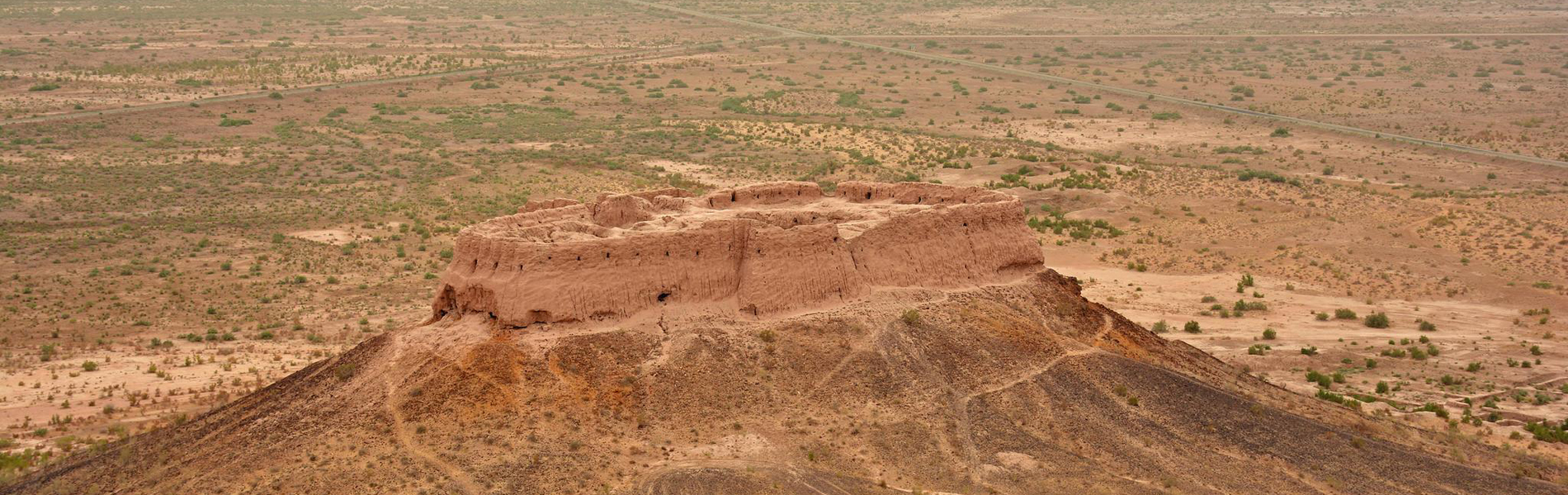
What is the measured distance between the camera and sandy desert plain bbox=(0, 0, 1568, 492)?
2995 cm

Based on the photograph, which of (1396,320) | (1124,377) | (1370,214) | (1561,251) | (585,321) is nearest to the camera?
(585,321)

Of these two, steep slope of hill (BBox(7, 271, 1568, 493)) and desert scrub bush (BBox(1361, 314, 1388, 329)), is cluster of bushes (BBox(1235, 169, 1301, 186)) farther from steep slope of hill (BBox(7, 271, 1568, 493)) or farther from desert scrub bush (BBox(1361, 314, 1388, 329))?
steep slope of hill (BBox(7, 271, 1568, 493))

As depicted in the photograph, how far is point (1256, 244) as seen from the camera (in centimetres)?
4259

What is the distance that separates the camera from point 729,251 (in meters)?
21.7

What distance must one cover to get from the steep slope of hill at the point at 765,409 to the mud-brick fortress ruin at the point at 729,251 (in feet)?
0.22

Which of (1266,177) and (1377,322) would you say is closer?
(1377,322)

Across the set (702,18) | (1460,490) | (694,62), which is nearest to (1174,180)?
(1460,490)

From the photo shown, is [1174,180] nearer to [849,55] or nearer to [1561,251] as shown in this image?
[1561,251]

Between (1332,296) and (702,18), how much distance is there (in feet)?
277

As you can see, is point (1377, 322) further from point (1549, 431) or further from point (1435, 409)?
point (1549, 431)

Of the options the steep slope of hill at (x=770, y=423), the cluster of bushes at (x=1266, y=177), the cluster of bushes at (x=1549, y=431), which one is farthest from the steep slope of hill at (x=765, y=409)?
the cluster of bushes at (x=1266, y=177)

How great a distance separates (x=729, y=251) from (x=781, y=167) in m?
32.3

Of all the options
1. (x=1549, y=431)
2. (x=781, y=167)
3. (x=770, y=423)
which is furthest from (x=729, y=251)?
(x=781, y=167)

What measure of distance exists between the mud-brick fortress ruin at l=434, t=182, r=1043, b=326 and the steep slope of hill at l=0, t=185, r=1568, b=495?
7cm
